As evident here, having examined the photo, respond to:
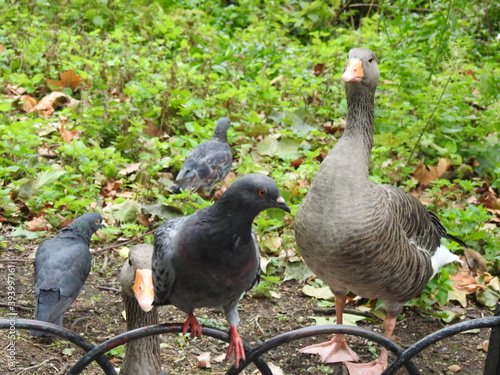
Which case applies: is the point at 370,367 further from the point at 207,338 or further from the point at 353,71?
the point at 353,71

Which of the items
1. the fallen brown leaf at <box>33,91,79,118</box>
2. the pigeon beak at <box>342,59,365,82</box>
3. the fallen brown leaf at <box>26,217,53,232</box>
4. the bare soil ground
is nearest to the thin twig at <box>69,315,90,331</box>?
the bare soil ground

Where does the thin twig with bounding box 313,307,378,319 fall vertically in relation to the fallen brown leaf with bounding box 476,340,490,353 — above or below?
below

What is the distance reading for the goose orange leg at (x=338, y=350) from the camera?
3.93m

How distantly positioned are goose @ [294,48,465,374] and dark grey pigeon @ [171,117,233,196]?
1.91 m

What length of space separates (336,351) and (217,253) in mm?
1749

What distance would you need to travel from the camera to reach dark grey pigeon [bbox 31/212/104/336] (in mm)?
3803

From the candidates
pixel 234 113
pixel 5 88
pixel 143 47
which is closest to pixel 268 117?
pixel 234 113

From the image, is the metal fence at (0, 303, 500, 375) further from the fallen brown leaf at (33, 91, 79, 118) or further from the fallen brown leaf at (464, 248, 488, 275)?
the fallen brown leaf at (33, 91, 79, 118)

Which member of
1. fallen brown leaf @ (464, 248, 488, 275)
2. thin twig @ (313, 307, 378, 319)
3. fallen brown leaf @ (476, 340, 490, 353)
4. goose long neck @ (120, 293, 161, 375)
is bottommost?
thin twig @ (313, 307, 378, 319)

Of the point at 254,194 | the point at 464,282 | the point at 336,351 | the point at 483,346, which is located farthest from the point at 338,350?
the point at 254,194

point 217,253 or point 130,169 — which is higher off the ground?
point 217,253

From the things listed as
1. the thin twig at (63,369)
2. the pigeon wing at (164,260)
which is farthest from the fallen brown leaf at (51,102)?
the pigeon wing at (164,260)

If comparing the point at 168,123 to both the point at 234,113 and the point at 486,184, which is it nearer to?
the point at 234,113

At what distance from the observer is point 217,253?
253cm
